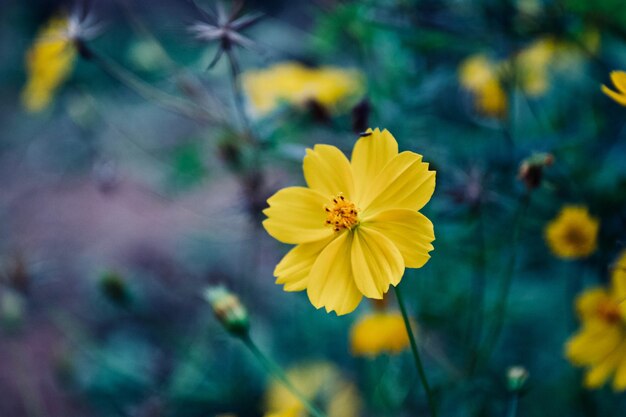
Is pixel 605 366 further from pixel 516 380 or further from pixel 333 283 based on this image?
pixel 333 283

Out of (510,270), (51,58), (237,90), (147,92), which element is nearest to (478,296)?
(510,270)

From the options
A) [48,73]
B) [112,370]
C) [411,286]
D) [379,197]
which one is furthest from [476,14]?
[112,370]

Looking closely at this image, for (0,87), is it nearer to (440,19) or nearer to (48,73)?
(48,73)

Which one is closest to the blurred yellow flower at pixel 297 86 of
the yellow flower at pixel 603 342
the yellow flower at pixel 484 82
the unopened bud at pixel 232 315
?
the yellow flower at pixel 484 82

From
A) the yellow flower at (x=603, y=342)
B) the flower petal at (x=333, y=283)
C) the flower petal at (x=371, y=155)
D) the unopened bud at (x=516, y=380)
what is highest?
the flower petal at (x=371, y=155)

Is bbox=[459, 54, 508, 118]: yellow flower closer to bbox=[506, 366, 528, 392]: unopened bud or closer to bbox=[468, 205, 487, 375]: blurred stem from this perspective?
bbox=[468, 205, 487, 375]: blurred stem

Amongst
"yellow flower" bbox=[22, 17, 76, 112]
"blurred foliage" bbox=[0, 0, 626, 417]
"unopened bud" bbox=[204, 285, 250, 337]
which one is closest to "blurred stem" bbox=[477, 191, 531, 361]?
"blurred foliage" bbox=[0, 0, 626, 417]

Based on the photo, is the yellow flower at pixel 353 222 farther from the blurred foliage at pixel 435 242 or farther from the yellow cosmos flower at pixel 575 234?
the yellow cosmos flower at pixel 575 234

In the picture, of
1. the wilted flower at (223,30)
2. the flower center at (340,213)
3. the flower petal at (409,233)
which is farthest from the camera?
the wilted flower at (223,30)
